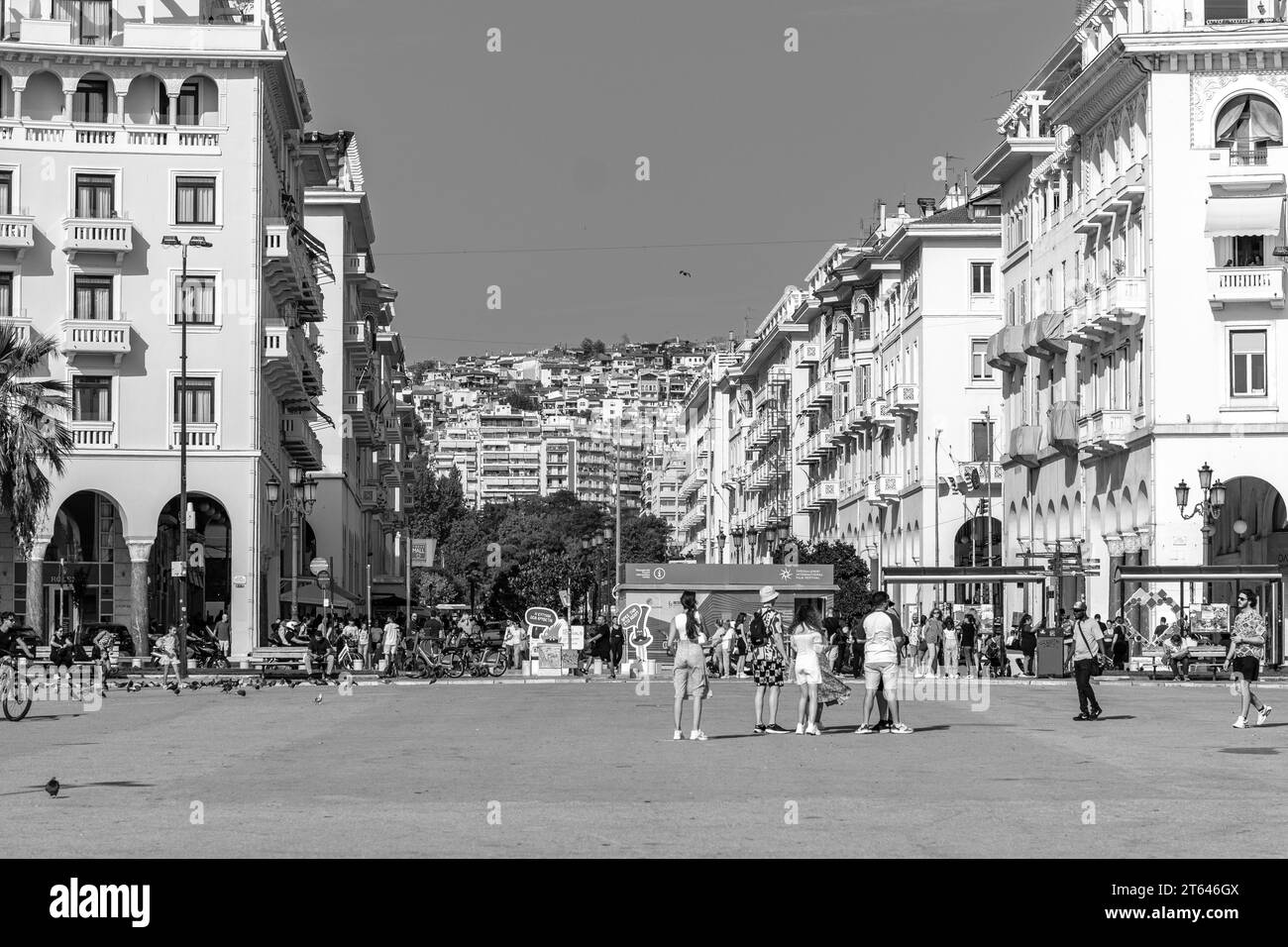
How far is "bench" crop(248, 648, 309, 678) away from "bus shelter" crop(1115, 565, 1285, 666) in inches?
719

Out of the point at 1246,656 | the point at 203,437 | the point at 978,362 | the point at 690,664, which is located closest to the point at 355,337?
the point at 978,362

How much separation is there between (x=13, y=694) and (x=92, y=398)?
31337 millimetres

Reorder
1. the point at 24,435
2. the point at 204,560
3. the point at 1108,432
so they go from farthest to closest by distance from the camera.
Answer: the point at 204,560
the point at 1108,432
the point at 24,435

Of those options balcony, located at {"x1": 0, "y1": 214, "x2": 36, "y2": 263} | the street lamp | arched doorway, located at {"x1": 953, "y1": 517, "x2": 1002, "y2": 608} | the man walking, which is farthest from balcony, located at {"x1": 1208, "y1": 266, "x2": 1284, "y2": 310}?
balcony, located at {"x1": 0, "y1": 214, "x2": 36, "y2": 263}

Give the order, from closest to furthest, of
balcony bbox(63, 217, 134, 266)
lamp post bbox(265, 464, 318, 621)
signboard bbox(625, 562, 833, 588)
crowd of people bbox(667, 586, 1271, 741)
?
crowd of people bbox(667, 586, 1271, 741) < signboard bbox(625, 562, 833, 588) < balcony bbox(63, 217, 134, 266) < lamp post bbox(265, 464, 318, 621)

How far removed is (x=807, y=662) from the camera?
27.8 m

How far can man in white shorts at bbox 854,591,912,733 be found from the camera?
27984 millimetres

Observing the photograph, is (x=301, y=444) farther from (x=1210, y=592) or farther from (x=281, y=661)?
(x=1210, y=592)

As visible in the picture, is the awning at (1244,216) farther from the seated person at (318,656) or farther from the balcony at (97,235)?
the balcony at (97,235)

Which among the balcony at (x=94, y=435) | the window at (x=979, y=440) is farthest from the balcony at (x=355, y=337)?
the balcony at (x=94, y=435)

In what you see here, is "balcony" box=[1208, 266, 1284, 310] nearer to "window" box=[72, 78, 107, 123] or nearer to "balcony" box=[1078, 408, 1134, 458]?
"balcony" box=[1078, 408, 1134, 458]

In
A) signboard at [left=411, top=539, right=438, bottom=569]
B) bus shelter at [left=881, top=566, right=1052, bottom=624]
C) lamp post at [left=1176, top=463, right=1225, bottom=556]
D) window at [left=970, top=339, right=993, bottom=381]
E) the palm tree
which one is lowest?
bus shelter at [left=881, top=566, right=1052, bottom=624]

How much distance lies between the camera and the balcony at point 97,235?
6178cm

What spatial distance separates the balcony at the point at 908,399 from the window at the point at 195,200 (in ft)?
126
